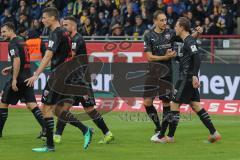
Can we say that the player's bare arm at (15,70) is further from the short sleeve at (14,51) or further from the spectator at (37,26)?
the spectator at (37,26)

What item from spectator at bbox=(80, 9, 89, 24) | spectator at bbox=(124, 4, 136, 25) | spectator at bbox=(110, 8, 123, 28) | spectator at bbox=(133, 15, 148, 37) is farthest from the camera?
spectator at bbox=(80, 9, 89, 24)

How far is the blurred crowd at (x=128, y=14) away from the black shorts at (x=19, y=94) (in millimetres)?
10763

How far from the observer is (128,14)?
2648 centimetres

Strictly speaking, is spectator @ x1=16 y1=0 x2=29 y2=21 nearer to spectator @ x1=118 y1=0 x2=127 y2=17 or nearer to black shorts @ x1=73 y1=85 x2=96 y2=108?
spectator @ x1=118 y1=0 x2=127 y2=17

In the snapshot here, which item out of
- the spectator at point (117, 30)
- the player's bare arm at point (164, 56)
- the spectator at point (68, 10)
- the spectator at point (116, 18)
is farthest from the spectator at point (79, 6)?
the player's bare arm at point (164, 56)

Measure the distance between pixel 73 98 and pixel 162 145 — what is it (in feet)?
6.30

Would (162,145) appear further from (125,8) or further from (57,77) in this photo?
(125,8)

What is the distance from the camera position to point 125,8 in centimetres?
2695

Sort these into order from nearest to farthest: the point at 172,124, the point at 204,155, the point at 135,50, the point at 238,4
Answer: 1. the point at 204,155
2. the point at 172,124
3. the point at 135,50
4. the point at 238,4

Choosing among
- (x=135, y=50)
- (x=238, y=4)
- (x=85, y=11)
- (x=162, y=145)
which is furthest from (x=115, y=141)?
(x=85, y=11)

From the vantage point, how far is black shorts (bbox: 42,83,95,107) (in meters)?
12.6

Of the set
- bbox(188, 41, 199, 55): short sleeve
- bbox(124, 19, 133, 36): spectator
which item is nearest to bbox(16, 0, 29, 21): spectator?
bbox(124, 19, 133, 36): spectator

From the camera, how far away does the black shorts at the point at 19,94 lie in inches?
563

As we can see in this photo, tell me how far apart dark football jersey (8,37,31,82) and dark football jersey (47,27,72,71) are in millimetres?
1352
